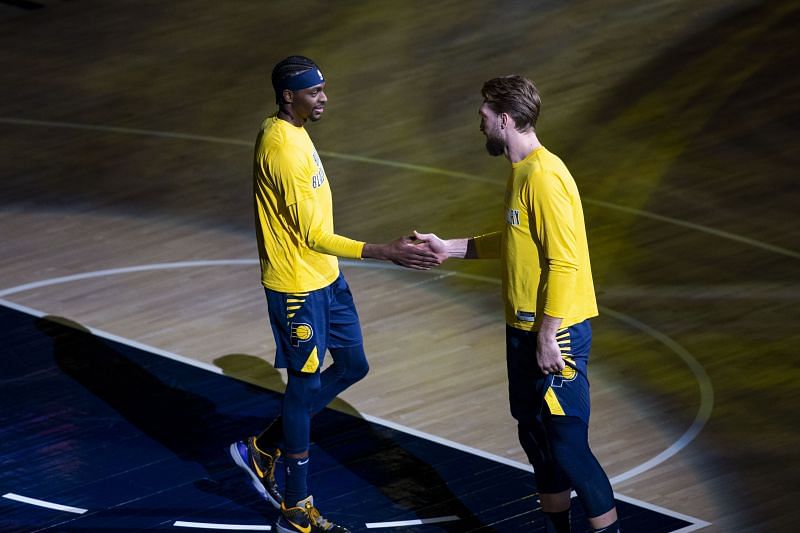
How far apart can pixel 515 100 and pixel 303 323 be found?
1653mm

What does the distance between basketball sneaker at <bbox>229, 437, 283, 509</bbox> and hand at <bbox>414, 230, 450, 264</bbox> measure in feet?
5.01

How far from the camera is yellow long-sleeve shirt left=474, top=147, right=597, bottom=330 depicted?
621cm

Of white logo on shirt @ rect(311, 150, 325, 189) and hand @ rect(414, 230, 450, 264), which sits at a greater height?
white logo on shirt @ rect(311, 150, 325, 189)

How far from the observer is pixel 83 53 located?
1659cm

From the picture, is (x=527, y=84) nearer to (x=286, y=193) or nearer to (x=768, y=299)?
(x=286, y=193)

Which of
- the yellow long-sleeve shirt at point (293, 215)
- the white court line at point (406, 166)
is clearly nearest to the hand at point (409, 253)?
the yellow long-sleeve shirt at point (293, 215)

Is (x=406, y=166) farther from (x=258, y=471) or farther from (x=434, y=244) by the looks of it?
(x=434, y=244)

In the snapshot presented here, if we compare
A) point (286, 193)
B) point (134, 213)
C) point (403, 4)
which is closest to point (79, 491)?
point (286, 193)

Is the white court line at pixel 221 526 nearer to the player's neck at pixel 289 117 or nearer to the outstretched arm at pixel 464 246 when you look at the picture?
the outstretched arm at pixel 464 246

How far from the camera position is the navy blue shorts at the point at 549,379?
6.47m

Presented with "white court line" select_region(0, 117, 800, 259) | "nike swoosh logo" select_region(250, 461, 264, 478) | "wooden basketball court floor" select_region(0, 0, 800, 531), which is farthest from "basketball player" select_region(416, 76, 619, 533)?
"white court line" select_region(0, 117, 800, 259)

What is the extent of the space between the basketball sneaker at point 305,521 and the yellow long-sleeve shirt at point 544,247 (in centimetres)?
155

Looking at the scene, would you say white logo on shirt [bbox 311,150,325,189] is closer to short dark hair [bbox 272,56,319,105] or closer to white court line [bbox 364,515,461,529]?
short dark hair [bbox 272,56,319,105]

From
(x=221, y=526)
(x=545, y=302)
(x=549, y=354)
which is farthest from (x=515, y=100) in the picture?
(x=221, y=526)
